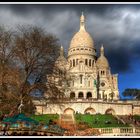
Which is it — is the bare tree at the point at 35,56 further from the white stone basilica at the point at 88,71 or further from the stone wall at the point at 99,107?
the white stone basilica at the point at 88,71

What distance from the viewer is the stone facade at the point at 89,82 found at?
5406cm

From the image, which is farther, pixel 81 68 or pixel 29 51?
pixel 81 68

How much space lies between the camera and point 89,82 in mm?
73562

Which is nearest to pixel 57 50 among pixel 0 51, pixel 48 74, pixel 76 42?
pixel 48 74

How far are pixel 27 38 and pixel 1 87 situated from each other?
4.05m

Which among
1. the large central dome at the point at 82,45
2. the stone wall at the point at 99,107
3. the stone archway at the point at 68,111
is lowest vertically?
the stone archway at the point at 68,111

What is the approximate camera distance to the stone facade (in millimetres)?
54062

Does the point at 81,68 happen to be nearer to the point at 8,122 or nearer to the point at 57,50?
the point at 57,50

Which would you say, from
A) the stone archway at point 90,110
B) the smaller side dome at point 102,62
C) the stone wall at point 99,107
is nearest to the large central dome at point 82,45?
the smaller side dome at point 102,62

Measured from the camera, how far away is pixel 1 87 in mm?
27688

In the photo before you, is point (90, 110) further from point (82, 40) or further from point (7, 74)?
point (82, 40)

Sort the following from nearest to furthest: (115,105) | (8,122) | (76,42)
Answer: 1. (8,122)
2. (115,105)
3. (76,42)
